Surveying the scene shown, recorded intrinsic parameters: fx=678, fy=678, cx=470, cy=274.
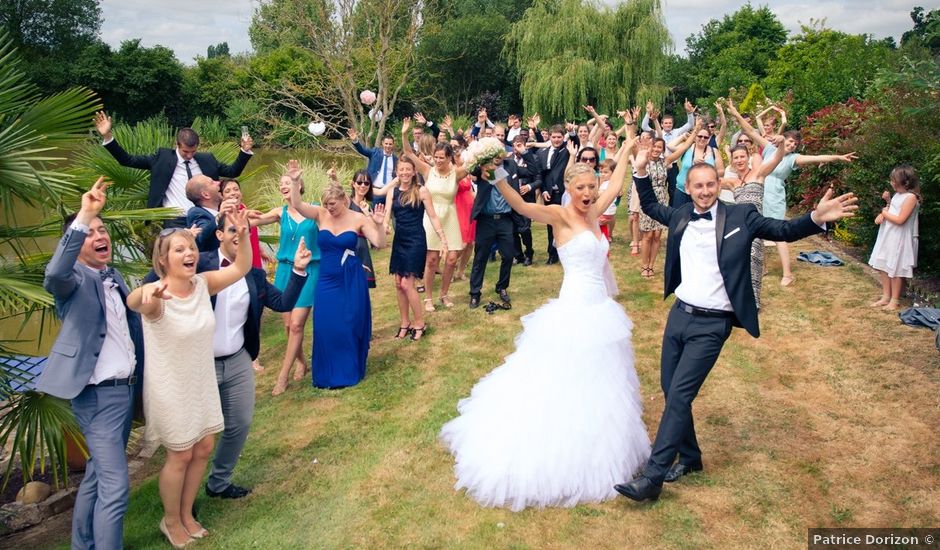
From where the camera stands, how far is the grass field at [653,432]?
14.4ft

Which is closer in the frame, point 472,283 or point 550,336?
point 550,336

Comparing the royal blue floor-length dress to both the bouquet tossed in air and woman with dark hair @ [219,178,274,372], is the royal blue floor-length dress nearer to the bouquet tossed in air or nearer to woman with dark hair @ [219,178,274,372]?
woman with dark hair @ [219,178,274,372]

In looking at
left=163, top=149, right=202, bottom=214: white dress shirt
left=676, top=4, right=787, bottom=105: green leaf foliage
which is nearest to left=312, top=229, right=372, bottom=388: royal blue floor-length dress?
left=163, top=149, right=202, bottom=214: white dress shirt

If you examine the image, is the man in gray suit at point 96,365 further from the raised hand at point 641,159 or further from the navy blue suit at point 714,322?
the raised hand at point 641,159

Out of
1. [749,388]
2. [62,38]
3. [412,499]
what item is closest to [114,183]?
[412,499]

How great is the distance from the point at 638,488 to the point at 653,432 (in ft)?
4.36

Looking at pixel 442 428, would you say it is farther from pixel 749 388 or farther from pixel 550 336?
pixel 749 388

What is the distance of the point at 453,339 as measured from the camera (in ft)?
27.0

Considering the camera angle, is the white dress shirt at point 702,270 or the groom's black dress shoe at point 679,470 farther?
the groom's black dress shoe at point 679,470

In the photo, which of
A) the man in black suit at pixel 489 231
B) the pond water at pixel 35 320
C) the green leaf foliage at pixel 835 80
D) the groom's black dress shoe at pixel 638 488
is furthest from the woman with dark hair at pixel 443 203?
the green leaf foliage at pixel 835 80

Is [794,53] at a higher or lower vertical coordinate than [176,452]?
higher

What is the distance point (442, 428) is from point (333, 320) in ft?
6.28

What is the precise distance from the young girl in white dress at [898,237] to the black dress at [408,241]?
552 centimetres

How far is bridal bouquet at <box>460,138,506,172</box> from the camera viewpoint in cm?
539
